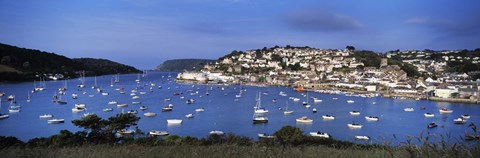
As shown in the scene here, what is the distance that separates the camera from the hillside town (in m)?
33.2

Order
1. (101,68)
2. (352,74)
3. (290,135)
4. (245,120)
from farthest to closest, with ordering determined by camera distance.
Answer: (101,68)
(352,74)
(245,120)
(290,135)

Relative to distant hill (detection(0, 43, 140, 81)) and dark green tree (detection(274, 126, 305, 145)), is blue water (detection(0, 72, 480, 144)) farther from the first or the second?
distant hill (detection(0, 43, 140, 81))

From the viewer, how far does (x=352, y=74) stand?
4922cm

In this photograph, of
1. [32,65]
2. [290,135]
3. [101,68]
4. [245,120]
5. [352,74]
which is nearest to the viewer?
[290,135]

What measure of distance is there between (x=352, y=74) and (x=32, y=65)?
4232 cm

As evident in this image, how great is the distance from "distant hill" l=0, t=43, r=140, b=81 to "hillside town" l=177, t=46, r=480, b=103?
59.6 feet

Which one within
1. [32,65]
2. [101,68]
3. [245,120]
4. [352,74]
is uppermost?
[32,65]

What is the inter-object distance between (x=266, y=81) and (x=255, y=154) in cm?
4904

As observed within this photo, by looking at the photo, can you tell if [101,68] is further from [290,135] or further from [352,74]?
[290,135]

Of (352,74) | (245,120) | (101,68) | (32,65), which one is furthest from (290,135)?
(101,68)

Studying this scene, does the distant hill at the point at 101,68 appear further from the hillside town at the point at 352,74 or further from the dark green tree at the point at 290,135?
the dark green tree at the point at 290,135

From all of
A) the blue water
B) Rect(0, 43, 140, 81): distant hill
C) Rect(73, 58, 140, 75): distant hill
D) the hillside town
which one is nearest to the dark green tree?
the blue water

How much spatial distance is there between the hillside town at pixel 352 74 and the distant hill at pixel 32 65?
1816 cm

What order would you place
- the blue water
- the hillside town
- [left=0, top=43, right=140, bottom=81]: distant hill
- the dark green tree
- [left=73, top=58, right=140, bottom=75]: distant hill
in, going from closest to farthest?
the dark green tree < the blue water < the hillside town < [left=0, top=43, right=140, bottom=81]: distant hill < [left=73, top=58, right=140, bottom=75]: distant hill
